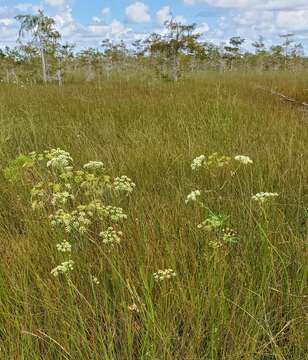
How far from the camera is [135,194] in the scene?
2537mm

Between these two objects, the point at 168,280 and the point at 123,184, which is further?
the point at 123,184

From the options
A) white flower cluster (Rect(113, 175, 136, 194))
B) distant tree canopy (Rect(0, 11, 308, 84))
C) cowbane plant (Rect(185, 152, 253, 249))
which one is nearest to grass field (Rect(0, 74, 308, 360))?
cowbane plant (Rect(185, 152, 253, 249))

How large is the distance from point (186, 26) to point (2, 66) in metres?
11.2

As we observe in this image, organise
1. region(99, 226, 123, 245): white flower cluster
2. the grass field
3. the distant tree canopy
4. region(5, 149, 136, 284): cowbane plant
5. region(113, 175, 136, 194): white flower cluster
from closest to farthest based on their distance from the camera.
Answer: the grass field < region(99, 226, 123, 245): white flower cluster < region(5, 149, 136, 284): cowbane plant < region(113, 175, 136, 194): white flower cluster < the distant tree canopy

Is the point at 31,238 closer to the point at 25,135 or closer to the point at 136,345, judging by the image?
the point at 136,345

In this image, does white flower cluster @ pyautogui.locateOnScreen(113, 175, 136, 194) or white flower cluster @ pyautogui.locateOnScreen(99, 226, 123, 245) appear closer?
white flower cluster @ pyautogui.locateOnScreen(99, 226, 123, 245)

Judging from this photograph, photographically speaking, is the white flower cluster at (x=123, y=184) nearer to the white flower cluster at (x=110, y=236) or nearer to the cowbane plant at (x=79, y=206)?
the cowbane plant at (x=79, y=206)

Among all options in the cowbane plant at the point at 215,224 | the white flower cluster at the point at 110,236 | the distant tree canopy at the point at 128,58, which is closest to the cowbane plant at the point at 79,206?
the white flower cluster at the point at 110,236

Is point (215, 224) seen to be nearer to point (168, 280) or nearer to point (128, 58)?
point (168, 280)

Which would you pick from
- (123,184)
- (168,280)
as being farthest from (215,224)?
(123,184)

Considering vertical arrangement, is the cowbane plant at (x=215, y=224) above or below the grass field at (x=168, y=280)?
above

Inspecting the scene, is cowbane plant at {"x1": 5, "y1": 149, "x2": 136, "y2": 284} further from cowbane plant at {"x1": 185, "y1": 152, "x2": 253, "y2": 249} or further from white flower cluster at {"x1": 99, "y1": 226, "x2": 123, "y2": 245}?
cowbane plant at {"x1": 185, "y1": 152, "x2": 253, "y2": 249}

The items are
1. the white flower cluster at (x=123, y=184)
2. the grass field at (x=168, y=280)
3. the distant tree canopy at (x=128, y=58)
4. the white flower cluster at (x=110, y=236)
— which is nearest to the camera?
the grass field at (x=168, y=280)

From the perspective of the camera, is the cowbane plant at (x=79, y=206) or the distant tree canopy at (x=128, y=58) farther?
the distant tree canopy at (x=128, y=58)
